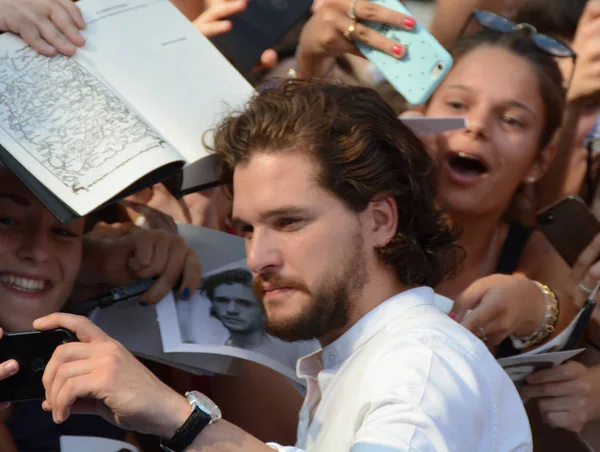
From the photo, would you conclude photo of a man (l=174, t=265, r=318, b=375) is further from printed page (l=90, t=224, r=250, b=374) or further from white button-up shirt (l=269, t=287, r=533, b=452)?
white button-up shirt (l=269, t=287, r=533, b=452)

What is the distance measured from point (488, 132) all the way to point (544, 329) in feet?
2.01

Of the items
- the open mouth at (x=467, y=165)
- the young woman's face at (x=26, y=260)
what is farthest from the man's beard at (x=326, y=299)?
the open mouth at (x=467, y=165)

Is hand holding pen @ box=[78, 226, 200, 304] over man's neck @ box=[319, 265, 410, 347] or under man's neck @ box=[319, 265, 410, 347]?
under

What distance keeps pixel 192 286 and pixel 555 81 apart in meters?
1.22

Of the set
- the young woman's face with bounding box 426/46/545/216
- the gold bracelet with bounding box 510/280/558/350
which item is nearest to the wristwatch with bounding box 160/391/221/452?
the gold bracelet with bounding box 510/280/558/350

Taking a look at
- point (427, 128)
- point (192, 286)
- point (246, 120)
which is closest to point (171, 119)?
point (246, 120)

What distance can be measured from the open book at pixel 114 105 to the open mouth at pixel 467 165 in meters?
0.71

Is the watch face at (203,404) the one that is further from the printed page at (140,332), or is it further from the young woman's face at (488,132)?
the young woman's face at (488,132)

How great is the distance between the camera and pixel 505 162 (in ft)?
8.87

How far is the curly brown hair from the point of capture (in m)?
2.06

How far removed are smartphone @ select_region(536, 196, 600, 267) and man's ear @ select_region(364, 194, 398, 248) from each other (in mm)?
483

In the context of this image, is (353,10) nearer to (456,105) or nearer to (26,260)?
(456,105)

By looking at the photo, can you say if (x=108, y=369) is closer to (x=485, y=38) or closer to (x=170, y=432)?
(x=170, y=432)

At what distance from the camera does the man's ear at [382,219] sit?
2.06 m
